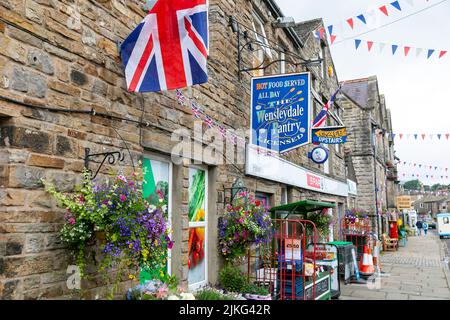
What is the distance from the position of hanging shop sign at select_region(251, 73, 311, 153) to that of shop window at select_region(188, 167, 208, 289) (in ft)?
5.77

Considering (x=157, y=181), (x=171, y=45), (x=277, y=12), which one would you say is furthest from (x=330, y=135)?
(x=171, y=45)

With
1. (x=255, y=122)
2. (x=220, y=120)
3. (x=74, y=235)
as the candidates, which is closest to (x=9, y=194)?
(x=74, y=235)

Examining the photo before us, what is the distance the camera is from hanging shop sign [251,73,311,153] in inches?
294

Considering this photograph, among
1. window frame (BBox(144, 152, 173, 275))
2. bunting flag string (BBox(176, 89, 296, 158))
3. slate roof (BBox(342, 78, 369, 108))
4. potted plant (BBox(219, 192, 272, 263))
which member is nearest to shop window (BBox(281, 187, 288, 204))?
bunting flag string (BBox(176, 89, 296, 158))

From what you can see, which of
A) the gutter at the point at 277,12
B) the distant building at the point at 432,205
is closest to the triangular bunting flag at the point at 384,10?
the gutter at the point at 277,12

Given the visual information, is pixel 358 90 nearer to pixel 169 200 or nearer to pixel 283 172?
pixel 283 172

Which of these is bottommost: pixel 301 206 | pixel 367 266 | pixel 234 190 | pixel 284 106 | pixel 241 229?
pixel 367 266

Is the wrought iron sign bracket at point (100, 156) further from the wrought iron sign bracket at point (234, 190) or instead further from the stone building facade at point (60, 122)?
the wrought iron sign bracket at point (234, 190)

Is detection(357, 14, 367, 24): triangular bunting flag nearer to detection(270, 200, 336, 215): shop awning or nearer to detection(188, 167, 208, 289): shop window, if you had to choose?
detection(270, 200, 336, 215): shop awning

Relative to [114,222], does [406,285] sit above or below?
below

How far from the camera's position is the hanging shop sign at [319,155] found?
38.8 ft

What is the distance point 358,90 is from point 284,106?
23809 millimetres

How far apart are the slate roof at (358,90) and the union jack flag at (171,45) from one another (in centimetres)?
2437

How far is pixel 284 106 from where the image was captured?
7504 millimetres
